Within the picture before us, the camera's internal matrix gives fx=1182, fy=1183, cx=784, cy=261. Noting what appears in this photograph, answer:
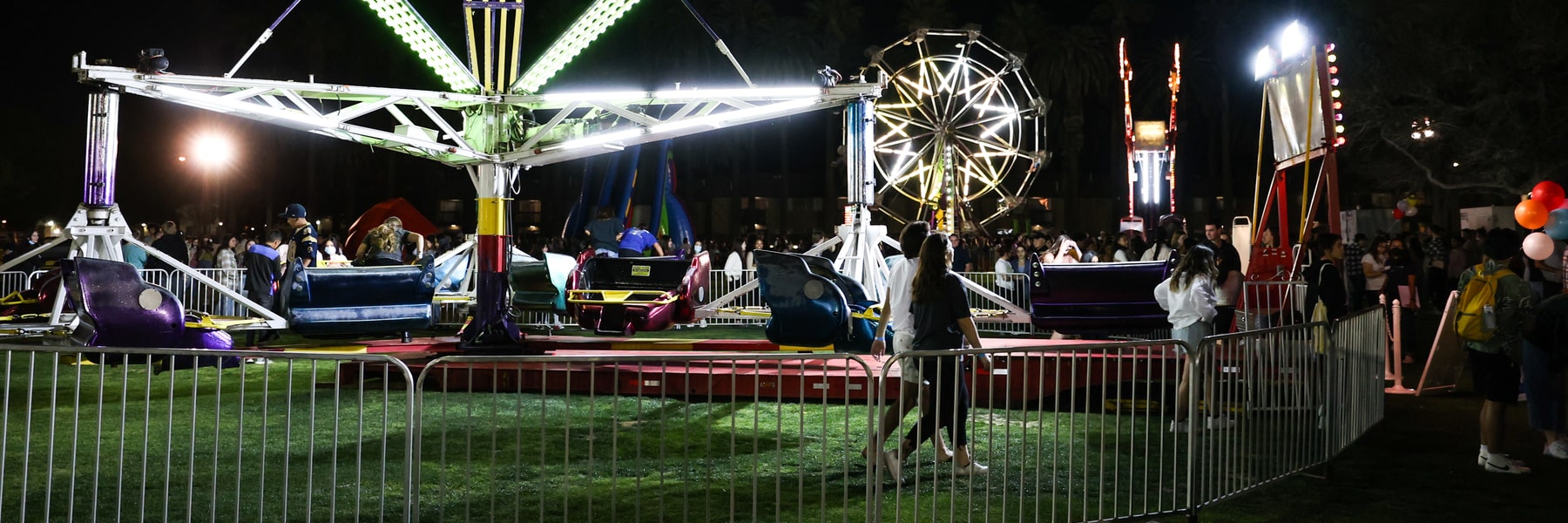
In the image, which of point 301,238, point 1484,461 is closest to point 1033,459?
point 1484,461

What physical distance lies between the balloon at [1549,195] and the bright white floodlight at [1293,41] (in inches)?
124

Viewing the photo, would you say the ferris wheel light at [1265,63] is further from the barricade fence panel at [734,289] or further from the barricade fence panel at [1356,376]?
the barricade fence panel at [1356,376]

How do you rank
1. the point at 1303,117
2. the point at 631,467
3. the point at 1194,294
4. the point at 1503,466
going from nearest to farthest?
the point at 631,467 < the point at 1503,466 < the point at 1194,294 < the point at 1303,117

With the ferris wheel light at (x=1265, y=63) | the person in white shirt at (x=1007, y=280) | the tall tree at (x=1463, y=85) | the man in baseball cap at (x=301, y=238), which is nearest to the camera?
the man in baseball cap at (x=301, y=238)

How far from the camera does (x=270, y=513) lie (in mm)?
5738

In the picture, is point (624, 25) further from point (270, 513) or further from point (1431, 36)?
point (270, 513)

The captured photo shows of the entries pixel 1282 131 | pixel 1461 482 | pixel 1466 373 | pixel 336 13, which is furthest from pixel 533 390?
pixel 336 13

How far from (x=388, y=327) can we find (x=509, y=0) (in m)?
3.79

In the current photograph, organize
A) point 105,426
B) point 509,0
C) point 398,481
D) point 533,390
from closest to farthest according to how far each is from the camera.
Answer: point 398,481 → point 105,426 → point 533,390 → point 509,0

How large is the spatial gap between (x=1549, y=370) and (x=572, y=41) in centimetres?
835

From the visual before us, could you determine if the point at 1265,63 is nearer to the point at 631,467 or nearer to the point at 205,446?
the point at 631,467

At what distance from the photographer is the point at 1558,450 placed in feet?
24.8

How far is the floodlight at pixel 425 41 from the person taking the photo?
35.9ft

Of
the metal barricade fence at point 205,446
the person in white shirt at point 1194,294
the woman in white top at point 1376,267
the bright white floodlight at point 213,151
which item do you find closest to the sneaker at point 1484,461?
the person in white shirt at point 1194,294
